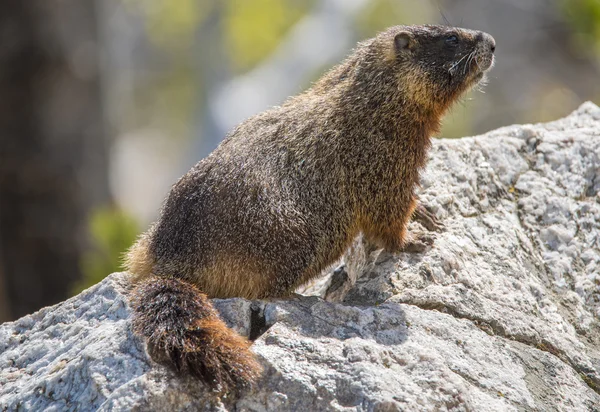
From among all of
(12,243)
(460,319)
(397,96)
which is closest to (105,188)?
(12,243)

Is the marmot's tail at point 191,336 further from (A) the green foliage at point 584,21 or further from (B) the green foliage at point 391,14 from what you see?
(B) the green foliage at point 391,14

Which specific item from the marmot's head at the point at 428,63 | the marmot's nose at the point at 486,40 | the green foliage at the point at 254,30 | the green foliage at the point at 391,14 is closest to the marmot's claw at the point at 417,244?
the marmot's head at the point at 428,63

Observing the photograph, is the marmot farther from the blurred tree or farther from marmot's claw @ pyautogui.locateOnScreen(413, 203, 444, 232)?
the blurred tree

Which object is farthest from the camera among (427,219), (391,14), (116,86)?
(391,14)

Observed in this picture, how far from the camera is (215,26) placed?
23.4m

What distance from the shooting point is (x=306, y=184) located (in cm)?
648

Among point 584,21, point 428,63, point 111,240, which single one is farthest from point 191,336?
point 584,21

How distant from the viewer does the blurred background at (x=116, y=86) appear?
13062mm

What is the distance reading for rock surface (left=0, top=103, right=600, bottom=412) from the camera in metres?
4.75

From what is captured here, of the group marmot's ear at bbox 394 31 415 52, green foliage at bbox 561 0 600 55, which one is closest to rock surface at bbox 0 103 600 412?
marmot's ear at bbox 394 31 415 52

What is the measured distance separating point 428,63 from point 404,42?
0.89 feet

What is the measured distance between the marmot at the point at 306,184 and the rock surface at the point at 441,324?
299mm

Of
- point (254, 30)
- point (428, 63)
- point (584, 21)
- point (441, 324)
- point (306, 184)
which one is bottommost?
point (441, 324)

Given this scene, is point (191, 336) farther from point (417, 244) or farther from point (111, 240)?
point (111, 240)
